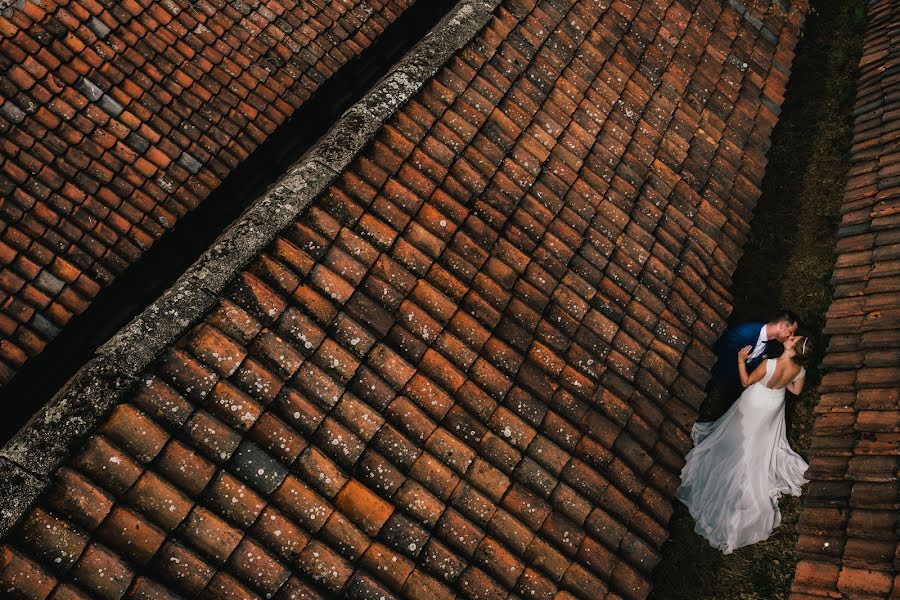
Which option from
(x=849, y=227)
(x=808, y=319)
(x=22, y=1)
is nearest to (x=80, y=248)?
(x=22, y=1)

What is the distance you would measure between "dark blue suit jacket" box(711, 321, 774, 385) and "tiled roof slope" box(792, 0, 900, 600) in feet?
4.55

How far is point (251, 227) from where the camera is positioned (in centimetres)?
327

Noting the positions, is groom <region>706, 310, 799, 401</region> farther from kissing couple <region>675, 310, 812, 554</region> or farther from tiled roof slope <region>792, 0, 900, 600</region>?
tiled roof slope <region>792, 0, 900, 600</region>

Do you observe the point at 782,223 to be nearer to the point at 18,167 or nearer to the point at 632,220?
the point at 632,220

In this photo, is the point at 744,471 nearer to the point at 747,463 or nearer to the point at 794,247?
the point at 747,463

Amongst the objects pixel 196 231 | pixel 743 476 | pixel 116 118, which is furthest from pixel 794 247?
pixel 116 118

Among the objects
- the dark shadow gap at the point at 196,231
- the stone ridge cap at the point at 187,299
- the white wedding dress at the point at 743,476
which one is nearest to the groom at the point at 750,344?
the white wedding dress at the point at 743,476

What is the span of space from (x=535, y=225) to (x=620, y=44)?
84.9 inches

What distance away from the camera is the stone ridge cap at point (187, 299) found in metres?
2.53

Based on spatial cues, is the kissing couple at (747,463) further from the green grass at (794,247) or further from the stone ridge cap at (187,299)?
the stone ridge cap at (187,299)

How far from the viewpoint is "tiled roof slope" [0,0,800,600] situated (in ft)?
8.92

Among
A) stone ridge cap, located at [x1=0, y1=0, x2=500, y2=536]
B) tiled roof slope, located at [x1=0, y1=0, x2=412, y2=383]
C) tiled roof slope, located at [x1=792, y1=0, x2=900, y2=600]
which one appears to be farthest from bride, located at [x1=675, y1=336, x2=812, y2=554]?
tiled roof slope, located at [x1=0, y1=0, x2=412, y2=383]

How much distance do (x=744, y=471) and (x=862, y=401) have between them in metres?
2.10

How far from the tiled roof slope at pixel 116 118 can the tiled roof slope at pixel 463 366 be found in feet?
9.61
